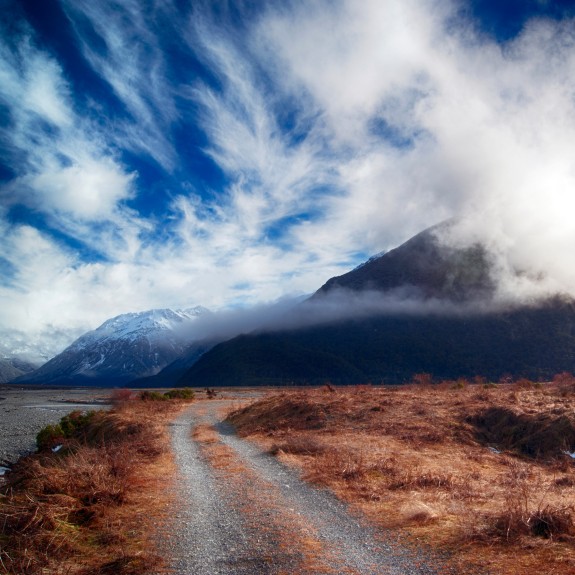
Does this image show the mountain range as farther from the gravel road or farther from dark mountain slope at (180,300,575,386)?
the gravel road

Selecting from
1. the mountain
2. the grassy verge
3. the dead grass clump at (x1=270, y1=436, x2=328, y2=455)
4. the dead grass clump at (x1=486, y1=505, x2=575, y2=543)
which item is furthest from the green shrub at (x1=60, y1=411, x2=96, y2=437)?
the mountain

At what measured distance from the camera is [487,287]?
172 meters

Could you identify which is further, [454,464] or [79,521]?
Result: [454,464]

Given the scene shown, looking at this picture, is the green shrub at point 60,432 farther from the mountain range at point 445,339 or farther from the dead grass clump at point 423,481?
the mountain range at point 445,339

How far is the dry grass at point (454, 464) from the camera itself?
25.2 ft

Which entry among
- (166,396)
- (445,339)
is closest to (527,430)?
(166,396)

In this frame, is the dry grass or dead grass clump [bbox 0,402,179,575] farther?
the dry grass

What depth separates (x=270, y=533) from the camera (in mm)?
8750

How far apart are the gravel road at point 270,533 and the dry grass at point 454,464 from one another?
0.78 metres

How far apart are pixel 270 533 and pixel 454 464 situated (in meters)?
9.82

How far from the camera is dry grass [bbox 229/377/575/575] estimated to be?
7.67 meters

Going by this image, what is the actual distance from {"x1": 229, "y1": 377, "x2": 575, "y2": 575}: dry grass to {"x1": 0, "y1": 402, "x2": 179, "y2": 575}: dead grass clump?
5489mm

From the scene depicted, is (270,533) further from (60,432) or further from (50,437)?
(60,432)

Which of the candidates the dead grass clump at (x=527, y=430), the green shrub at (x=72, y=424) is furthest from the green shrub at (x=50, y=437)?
the dead grass clump at (x=527, y=430)
